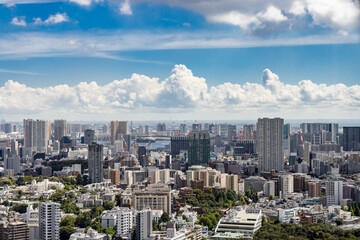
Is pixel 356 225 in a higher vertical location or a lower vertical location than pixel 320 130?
lower

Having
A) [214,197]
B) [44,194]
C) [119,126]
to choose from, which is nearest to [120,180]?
[44,194]

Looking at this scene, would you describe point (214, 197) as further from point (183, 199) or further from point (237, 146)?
point (237, 146)

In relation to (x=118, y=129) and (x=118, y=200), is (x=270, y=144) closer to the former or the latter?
(x=118, y=200)

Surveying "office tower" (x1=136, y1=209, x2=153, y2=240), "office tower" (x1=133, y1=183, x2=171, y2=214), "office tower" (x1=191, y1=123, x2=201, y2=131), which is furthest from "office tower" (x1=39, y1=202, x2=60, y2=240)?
"office tower" (x1=191, y1=123, x2=201, y2=131)

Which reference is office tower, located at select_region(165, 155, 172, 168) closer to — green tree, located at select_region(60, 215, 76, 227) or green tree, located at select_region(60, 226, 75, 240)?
green tree, located at select_region(60, 215, 76, 227)

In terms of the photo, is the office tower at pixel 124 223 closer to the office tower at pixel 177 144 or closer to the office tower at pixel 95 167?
the office tower at pixel 95 167

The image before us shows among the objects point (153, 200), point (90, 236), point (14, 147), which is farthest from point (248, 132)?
point (90, 236)
